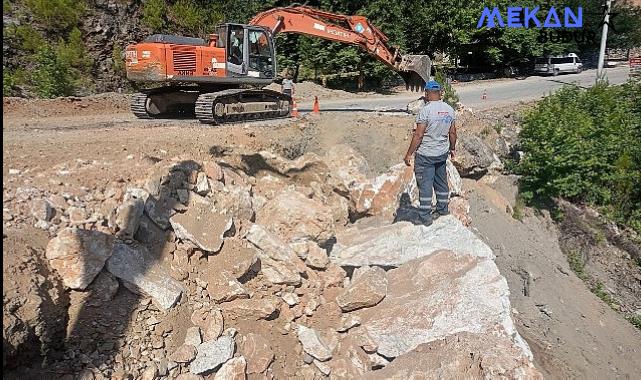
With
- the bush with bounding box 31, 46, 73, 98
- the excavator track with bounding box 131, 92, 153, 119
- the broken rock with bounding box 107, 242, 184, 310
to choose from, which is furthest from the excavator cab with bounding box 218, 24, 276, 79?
the broken rock with bounding box 107, 242, 184, 310

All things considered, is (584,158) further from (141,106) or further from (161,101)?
(141,106)

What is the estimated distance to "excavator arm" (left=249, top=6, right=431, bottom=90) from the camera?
992 cm

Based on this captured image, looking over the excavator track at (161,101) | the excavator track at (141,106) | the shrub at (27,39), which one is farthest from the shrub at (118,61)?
the excavator track at (141,106)

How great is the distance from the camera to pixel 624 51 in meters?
29.6

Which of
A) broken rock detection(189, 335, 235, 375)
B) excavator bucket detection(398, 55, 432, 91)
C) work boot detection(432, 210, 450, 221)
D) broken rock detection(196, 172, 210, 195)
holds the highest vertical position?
excavator bucket detection(398, 55, 432, 91)

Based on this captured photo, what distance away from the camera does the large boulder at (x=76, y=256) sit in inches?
149

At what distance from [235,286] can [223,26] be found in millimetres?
6135

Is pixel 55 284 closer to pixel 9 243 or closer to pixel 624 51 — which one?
pixel 9 243

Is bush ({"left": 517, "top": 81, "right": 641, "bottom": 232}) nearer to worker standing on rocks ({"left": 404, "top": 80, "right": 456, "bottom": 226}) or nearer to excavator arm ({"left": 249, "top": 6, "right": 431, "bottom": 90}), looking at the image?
excavator arm ({"left": 249, "top": 6, "right": 431, "bottom": 90})

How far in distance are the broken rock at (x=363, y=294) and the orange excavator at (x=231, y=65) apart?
463 centimetres

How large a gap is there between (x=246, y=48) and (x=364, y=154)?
126 inches

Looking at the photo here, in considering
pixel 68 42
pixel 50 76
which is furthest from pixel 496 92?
pixel 50 76

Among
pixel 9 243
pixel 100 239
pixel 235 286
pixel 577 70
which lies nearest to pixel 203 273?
pixel 235 286

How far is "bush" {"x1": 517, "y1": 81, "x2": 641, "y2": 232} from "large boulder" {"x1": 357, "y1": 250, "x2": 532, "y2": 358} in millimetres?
5608
